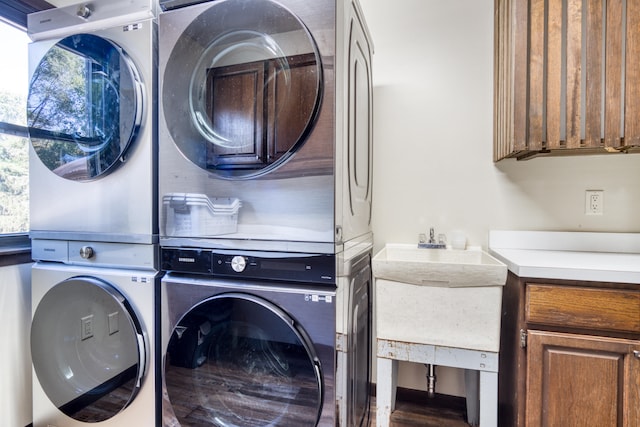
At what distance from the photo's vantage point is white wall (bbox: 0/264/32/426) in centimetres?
140

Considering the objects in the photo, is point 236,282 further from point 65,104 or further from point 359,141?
point 65,104

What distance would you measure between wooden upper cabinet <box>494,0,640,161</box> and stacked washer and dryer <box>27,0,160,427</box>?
1540mm

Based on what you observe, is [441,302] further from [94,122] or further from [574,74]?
[94,122]

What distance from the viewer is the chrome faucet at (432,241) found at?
168cm

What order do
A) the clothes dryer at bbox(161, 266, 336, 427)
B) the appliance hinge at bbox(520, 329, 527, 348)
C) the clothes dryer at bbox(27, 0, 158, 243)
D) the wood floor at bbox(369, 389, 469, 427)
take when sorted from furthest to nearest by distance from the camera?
the wood floor at bbox(369, 389, 469, 427), the clothes dryer at bbox(27, 0, 158, 243), the appliance hinge at bbox(520, 329, 527, 348), the clothes dryer at bbox(161, 266, 336, 427)

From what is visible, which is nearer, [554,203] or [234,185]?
[234,185]

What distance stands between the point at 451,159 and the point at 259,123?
114 centimetres

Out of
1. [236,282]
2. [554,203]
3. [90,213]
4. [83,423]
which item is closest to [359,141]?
[236,282]

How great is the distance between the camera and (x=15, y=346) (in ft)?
4.75

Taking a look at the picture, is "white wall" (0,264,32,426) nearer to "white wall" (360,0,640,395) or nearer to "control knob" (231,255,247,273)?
"control knob" (231,255,247,273)

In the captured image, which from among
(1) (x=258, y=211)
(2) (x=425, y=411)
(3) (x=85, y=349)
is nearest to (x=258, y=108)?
(1) (x=258, y=211)

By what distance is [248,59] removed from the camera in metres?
1.18

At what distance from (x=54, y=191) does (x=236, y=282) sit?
983 mm

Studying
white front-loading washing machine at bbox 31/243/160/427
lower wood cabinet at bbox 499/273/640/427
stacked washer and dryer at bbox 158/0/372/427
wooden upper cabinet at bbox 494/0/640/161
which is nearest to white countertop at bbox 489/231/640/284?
lower wood cabinet at bbox 499/273/640/427
